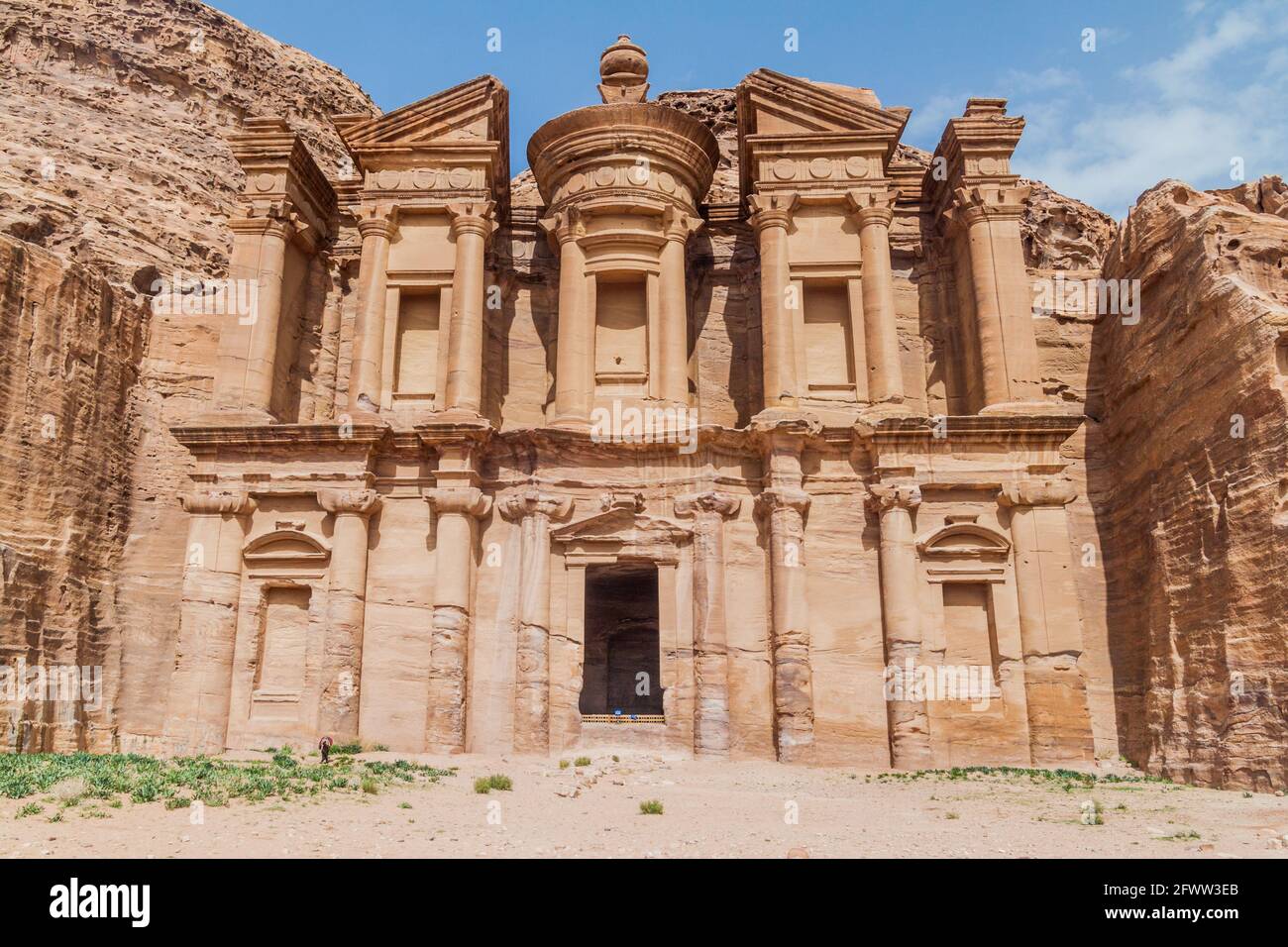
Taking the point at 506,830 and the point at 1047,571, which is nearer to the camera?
the point at 506,830

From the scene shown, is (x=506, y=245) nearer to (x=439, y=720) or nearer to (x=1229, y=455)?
(x=439, y=720)

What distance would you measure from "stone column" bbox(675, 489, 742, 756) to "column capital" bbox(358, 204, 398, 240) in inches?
372

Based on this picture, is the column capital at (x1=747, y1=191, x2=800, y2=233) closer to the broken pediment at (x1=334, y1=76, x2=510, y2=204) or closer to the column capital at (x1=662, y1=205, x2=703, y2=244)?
the column capital at (x1=662, y1=205, x2=703, y2=244)

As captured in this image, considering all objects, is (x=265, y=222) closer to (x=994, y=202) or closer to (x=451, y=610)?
(x=451, y=610)

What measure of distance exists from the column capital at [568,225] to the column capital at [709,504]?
22.6 ft

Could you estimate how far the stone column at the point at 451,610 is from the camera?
18.6 metres

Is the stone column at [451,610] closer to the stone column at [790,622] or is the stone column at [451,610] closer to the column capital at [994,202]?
the stone column at [790,622]

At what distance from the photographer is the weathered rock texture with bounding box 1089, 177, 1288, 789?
1650cm

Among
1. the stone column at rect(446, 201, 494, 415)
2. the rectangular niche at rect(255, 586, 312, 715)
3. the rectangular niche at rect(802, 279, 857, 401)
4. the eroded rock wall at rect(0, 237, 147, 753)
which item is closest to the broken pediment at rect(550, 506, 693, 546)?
the stone column at rect(446, 201, 494, 415)

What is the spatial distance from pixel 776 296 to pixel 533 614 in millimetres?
8622

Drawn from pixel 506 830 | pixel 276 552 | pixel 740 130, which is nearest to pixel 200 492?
pixel 276 552

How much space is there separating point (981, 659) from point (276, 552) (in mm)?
14392

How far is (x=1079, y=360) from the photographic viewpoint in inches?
972

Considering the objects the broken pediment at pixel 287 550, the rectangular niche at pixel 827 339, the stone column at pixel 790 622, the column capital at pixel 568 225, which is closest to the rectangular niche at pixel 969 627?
the stone column at pixel 790 622
